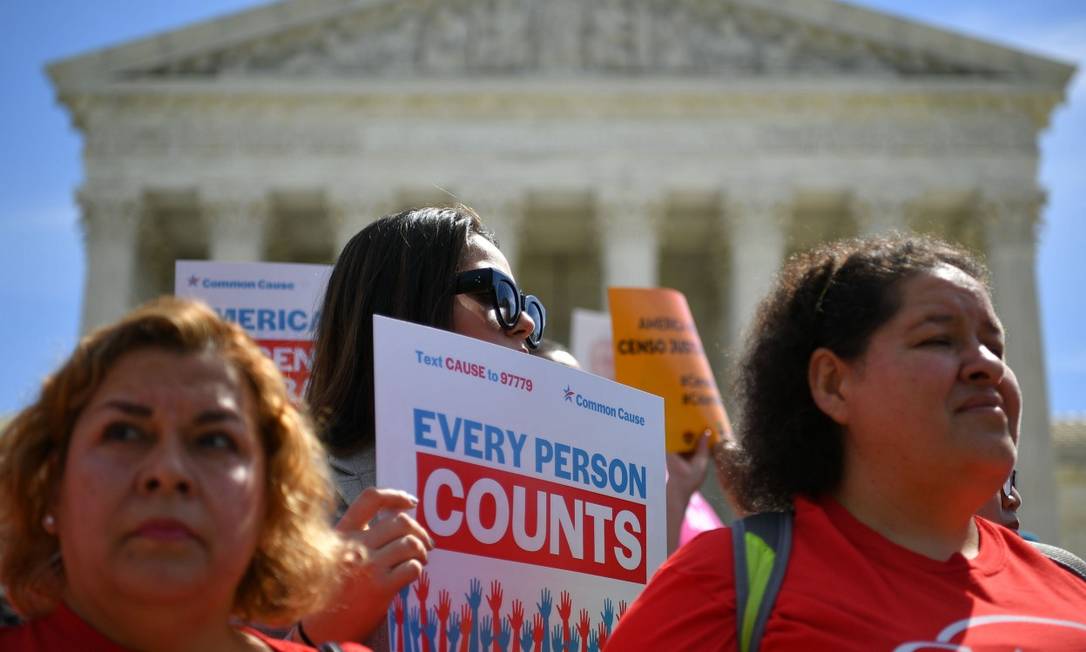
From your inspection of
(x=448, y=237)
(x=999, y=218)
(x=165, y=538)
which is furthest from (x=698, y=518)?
(x=999, y=218)

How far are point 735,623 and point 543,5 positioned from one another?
113 ft

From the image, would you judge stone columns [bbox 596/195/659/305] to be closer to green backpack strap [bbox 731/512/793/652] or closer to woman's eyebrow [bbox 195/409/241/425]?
green backpack strap [bbox 731/512/793/652]

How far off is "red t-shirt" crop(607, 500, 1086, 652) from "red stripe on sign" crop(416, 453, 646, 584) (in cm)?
57

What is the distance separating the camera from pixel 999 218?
3403cm

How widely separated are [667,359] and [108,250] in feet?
94.1

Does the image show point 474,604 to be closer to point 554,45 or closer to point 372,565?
point 372,565

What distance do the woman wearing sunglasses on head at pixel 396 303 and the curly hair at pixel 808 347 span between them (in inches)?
35.5

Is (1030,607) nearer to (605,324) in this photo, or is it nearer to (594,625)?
(594,625)

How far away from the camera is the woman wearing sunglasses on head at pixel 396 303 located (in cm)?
425

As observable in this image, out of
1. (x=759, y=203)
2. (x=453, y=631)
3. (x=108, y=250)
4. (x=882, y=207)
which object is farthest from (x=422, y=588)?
(x=882, y=207)

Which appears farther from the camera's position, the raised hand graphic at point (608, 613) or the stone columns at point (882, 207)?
the stone columns at point (882, 207)

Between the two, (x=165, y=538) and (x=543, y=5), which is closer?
(x=165, y=538)

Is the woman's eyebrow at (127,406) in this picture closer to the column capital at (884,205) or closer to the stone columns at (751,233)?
the stone columns at (751,233)

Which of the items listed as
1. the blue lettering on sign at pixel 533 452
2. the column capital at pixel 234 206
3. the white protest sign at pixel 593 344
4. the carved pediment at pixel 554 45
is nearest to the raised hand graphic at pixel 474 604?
the blue lettering on sign at pixel 533 452
